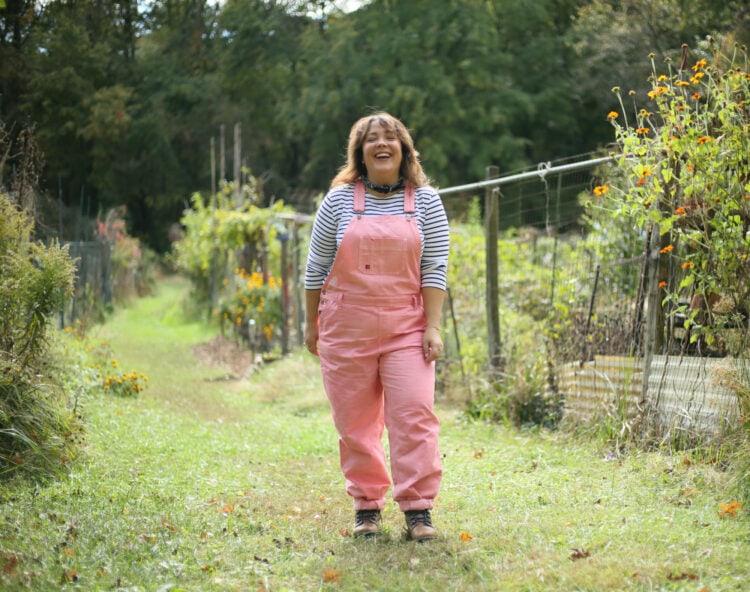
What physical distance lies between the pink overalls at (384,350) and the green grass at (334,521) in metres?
0.32

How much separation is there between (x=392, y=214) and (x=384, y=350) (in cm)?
60

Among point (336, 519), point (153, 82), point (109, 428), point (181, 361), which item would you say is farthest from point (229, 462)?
point (153, 82)

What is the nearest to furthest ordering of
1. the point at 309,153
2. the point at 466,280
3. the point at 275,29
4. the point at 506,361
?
the point at 506,361 < the point at 466,280 < the point at 275,29 < the point at 309,153

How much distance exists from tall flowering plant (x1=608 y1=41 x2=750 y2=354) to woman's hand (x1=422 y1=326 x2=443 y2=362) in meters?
1.53

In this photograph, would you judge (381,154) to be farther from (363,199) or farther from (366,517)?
(366,517)

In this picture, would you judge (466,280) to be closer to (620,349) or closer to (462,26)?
(620,349)

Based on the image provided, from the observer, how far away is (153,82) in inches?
521

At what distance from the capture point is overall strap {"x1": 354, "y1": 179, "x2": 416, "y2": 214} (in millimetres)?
4172

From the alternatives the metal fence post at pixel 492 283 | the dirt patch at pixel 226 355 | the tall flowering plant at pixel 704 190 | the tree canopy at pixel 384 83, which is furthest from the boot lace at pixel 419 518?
the tree canopy at pixel 384 83

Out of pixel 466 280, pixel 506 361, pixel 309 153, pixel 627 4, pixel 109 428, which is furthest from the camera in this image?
pixel 309 153

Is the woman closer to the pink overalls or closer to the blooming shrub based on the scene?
the pink overalls

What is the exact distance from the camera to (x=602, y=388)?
5.85m

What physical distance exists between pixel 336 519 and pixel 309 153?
2779cm

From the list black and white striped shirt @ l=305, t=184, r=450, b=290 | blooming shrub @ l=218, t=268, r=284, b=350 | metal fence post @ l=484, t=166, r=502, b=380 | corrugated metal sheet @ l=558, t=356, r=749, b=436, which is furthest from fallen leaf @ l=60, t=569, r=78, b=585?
blooming shrub @ l=218, t=268, r=284, b=350
